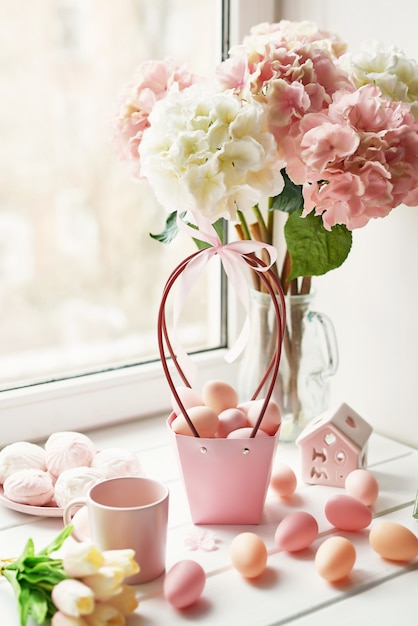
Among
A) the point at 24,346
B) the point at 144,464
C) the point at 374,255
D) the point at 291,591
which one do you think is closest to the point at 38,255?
the point at 24,346

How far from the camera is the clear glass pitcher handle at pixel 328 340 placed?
1195 millimetres

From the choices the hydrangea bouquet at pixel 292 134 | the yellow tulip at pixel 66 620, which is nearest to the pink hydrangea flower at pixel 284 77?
the hydrangea bouquet at pixel 292 134

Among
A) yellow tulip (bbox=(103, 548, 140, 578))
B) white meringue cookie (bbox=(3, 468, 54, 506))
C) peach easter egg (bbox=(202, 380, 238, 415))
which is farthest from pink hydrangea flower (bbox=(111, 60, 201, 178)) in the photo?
yellow tulip (bbox=(103, 548, 140, 578))

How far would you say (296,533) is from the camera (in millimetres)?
895

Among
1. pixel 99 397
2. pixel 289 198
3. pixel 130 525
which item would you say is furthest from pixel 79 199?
pixel 130 525

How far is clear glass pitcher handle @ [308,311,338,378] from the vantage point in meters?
1.20

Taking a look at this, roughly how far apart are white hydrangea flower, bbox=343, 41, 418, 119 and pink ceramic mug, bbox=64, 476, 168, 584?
529 mm

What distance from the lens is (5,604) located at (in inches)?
32.2

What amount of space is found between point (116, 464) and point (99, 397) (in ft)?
0.99

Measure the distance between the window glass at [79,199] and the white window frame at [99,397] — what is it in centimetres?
4

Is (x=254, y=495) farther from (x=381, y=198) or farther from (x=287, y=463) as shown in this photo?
(x=381, y=198)

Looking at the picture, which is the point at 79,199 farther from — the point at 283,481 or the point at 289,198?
the point at 283,481

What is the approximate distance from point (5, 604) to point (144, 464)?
38 centimetres

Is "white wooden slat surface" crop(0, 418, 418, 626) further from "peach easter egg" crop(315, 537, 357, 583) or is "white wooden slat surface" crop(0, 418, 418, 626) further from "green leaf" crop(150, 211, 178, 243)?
"green leaf" crop(150, 211, 178, 243)
